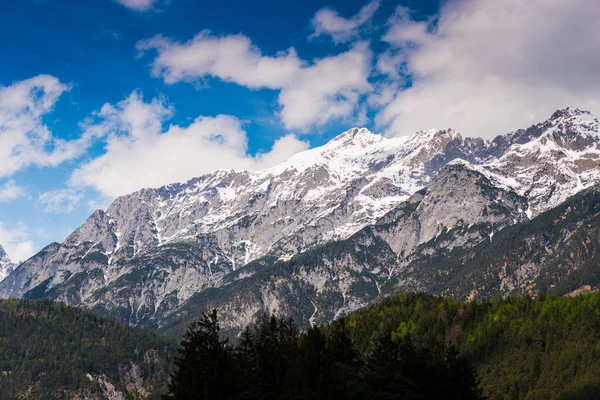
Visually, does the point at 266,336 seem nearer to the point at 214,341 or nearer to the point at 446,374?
the point at 214,341

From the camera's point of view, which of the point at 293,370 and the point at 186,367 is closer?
the point at 186,367

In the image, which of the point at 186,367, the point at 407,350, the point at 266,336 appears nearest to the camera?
the point at 186,367

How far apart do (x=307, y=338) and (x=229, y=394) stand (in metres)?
14.1

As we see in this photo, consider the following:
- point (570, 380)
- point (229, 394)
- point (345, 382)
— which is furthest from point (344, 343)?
point (570, 380)

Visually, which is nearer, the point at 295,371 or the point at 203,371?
the point at 203,371

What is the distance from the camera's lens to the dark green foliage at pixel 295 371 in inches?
2591

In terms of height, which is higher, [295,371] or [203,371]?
[203,371]

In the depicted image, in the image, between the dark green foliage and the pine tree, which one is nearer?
the pine tree

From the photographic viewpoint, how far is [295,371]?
69875 mm

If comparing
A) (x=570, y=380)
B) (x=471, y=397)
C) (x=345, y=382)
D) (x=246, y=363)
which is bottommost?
(x=570, y=380)

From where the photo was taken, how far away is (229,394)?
66062mm

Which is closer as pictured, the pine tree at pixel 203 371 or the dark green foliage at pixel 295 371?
the pine tree at pixel 203 371

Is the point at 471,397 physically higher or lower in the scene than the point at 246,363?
lower

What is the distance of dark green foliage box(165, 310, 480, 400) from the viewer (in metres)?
65.8
